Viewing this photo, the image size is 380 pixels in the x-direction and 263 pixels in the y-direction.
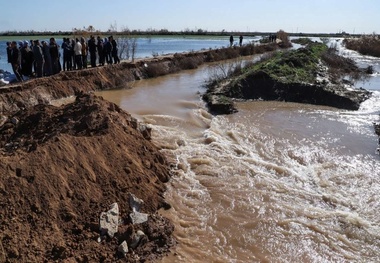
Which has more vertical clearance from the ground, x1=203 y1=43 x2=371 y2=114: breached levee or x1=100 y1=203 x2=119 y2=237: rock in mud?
x1=203 y1=43 x2=371 y2=114: breached levee

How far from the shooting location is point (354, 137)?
37.1 ft

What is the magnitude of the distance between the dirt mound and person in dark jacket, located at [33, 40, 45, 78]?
216 inches

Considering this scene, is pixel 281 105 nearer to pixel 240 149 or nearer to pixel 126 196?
pixel 240 149

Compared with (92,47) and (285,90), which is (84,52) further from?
(285,90)

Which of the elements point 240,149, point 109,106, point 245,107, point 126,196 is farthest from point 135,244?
point 245,107

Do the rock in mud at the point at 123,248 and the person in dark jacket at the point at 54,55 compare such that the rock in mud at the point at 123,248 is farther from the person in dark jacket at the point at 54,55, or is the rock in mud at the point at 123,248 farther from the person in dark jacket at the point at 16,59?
the person in dark jacket at the point at 54,55

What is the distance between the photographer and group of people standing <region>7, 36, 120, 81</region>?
12.7 metres

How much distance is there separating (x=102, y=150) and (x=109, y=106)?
2.19 m

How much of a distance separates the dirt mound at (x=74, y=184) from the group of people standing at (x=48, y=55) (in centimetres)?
560

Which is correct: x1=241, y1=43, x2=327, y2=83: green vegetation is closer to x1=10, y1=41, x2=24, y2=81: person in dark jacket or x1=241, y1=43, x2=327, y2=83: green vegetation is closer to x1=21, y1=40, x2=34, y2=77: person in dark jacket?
x1=21, y1=40, x2=34, y2=77: person in dark jacket

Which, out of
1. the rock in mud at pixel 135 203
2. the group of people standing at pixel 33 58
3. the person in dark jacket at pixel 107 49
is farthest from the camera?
the person in dark jacket at pixel 107 49

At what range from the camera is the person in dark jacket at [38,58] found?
41.5 feet

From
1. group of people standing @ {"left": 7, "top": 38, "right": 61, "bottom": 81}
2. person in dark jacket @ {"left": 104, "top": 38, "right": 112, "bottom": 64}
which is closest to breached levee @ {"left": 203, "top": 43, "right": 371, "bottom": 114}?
person in dark jacket @ {"left": 104, "top": 38, "right": 112, "bottom": 64}

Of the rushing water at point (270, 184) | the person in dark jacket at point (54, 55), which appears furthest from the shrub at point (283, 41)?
the person in dark jacket at point (54, 55)
